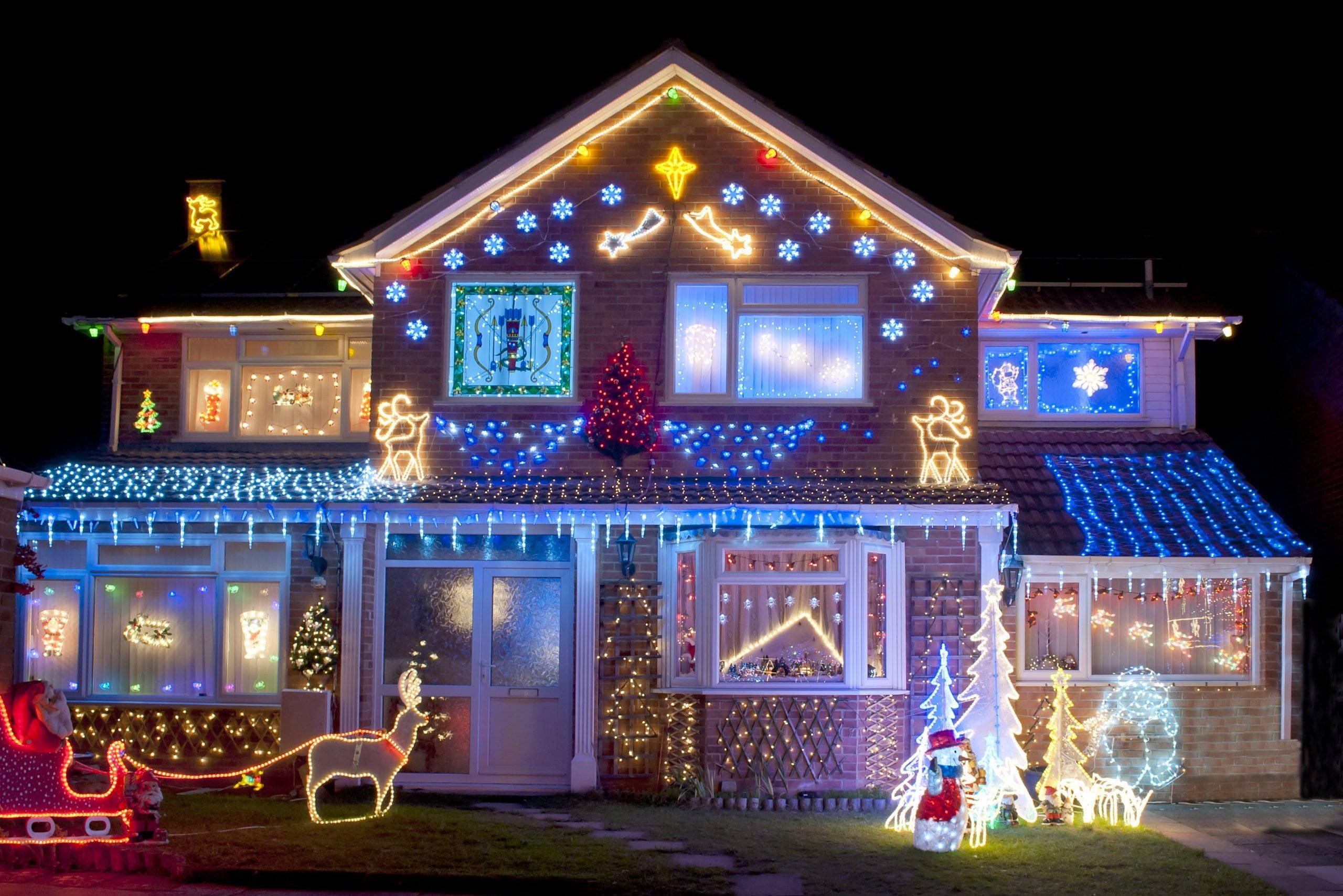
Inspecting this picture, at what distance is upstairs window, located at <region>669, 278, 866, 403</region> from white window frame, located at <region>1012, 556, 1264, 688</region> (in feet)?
10.5

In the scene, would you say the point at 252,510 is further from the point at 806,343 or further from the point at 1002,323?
the point at 1002,323

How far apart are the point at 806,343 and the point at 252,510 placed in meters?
5.96

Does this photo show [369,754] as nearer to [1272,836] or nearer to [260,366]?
[260,366]

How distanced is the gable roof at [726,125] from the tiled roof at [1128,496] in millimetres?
2601

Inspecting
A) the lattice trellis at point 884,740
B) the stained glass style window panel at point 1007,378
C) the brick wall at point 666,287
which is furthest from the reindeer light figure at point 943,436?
the stained glass style window panel at point 1007,378

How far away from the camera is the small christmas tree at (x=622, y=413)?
47.0 feet

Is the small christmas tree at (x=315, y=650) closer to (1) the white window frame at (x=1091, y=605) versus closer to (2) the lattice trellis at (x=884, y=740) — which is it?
(2) the lattice trellis at (x=884, y=740)

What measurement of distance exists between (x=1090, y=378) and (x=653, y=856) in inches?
377

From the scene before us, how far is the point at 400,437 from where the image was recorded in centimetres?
1477

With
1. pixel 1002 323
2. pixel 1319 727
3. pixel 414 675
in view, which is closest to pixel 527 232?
pixel 414 675

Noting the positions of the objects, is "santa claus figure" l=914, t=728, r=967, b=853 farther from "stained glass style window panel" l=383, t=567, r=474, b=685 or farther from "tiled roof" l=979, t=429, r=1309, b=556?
"stained glass style window panel" l=383, t=567, r=474, b=685

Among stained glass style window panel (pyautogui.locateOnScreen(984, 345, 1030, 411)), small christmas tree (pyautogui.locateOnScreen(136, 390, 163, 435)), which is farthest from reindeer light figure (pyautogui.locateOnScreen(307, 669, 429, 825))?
stained glass style window panel (pyautogui.locateOnScreen(984, 345, 1030, 411))

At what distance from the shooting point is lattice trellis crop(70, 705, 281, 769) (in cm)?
1517

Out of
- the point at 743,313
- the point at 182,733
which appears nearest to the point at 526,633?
the point at 182,733
